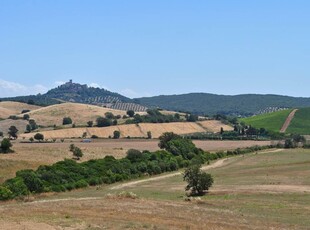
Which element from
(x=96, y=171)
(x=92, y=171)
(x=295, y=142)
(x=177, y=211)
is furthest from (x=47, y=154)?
(x=295, y=142)

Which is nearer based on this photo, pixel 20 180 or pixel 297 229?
pixel 297 229

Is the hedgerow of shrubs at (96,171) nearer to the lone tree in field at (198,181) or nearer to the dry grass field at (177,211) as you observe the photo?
the dry grass field at (177,211)

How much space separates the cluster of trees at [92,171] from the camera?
233 ft

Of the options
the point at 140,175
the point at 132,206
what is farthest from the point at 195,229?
the point at 140,175

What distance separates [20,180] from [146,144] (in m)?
92.7

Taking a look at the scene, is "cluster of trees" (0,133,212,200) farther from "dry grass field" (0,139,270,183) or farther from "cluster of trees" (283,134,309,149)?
"cluster of trees" (283,134,309,149)

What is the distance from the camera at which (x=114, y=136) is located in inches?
7515

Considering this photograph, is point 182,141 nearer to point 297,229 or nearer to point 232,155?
point 232,155

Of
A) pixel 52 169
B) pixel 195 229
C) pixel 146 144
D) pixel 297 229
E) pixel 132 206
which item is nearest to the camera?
pixel 195 229

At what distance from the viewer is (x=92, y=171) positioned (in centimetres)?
9044

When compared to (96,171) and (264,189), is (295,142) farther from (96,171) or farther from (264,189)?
(264,189)

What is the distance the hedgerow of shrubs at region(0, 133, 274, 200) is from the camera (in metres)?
71.1

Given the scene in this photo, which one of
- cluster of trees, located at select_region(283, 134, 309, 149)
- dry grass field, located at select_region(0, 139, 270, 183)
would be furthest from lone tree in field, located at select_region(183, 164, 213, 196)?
cluster of trees, located at select_region(283, 134, 309, 149)

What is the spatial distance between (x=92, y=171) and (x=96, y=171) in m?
1.59
